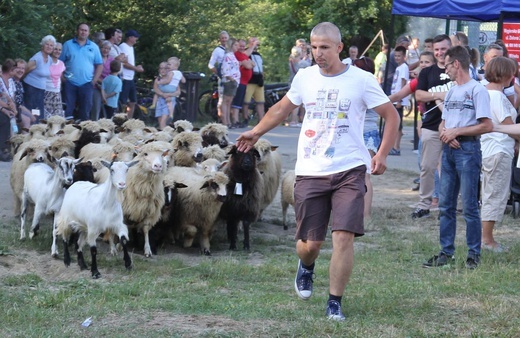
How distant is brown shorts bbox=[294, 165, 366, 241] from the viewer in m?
6.62

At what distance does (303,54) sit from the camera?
24.4m

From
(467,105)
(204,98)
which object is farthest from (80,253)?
(204,98)

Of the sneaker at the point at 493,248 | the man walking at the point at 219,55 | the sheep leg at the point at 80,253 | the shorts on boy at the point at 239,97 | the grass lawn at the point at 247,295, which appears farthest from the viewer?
the shorts on boy at the point at 239,97

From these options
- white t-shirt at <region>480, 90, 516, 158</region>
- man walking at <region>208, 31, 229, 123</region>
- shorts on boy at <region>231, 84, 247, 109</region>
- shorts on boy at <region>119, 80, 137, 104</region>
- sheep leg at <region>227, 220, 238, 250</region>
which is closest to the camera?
white t-shirt at <region>480, 90, 516, 158</region>

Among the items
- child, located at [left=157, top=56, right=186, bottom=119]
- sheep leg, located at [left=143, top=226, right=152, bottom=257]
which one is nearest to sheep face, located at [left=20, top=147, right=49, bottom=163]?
sheep leg, located at [left=143, top=226, right=152, bottom=257]

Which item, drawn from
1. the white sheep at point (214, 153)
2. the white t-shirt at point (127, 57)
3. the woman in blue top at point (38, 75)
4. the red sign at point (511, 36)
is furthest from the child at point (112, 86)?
the red sign at point (511, 36)

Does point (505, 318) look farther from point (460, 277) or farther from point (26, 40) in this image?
point (26, 40)

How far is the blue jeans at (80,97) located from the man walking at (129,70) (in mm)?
2050

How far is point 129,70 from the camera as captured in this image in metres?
19.6

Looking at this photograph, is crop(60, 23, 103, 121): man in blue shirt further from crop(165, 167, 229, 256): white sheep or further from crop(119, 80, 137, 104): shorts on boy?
crop(165, 167, 229, 256): white sheep

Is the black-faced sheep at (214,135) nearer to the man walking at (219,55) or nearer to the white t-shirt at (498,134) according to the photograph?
the white t-shirt at (498,134)

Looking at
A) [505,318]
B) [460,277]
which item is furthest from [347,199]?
[460,277]

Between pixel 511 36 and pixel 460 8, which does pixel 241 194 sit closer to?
Answer: pixel 460 8

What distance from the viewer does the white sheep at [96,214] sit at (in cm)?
907
